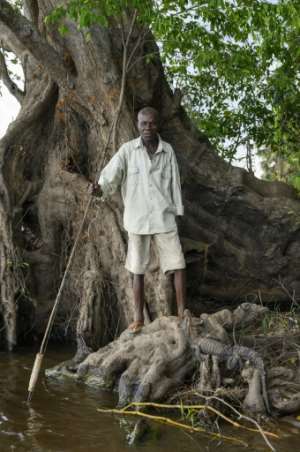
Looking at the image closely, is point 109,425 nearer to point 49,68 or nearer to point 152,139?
point 152,139

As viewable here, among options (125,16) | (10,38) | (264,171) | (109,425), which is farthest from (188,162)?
(264,171)

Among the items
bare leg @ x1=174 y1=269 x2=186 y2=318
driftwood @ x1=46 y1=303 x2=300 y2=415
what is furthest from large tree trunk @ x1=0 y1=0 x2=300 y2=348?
driftwood @ x1=46 y1=303 x2=300 y2=415

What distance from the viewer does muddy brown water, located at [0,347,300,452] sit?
3842mm

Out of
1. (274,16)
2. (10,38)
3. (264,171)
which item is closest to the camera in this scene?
(274,16)

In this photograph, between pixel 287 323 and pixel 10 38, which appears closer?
pixel 287 323

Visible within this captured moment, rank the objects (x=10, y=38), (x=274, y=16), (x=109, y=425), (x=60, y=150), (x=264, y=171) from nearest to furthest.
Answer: (x=109, y=425)
(x=274, y=16)
(x=10, y=38)
(x=60, y=150)
(x=264, y=171)

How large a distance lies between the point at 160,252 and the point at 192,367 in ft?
4.15

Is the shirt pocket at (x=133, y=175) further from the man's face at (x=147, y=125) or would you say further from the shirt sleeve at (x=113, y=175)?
the man's face at (x=147, y=125)

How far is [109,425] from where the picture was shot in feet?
14.1

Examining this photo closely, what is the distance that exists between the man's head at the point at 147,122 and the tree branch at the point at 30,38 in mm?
1976

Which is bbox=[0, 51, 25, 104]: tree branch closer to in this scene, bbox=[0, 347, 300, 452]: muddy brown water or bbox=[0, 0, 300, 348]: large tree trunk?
bbox=[0, 0, 300, 348]: large tree trunk

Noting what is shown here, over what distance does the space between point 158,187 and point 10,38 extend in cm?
289

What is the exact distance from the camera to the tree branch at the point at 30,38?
6.84m

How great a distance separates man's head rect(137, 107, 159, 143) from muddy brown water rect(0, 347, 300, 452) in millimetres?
2394
